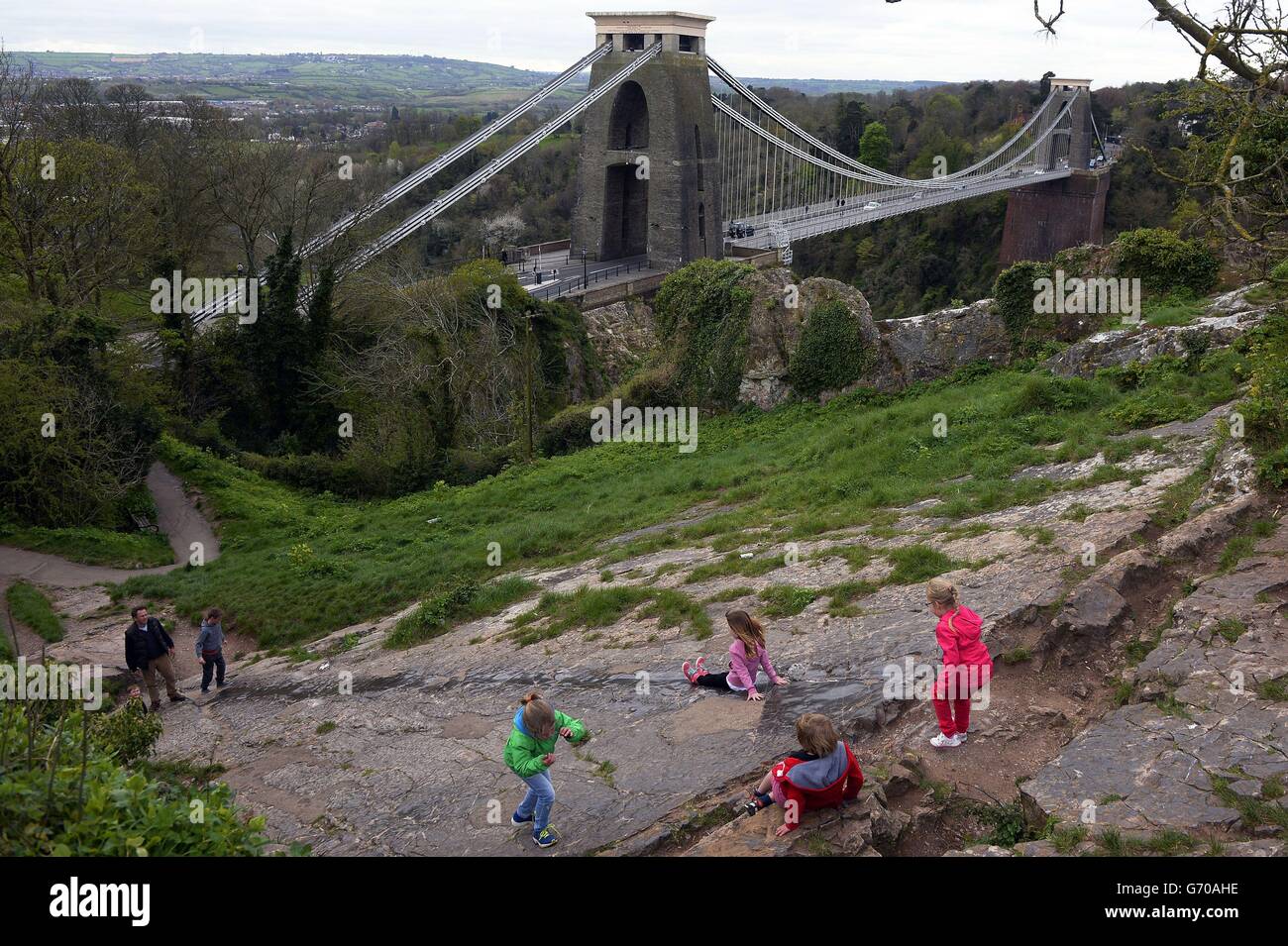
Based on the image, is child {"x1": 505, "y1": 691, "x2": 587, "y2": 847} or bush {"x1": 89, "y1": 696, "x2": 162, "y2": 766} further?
bush {"x1": 89, "y1": 696, "x2": 162, "y2": 766}

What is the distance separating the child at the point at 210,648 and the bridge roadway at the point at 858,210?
120ft

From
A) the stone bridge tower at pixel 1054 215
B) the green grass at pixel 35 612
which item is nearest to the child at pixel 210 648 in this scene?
the green grass at pixel 35 612

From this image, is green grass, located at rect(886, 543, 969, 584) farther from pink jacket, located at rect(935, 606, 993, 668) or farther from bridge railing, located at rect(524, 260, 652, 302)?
bridge railing, located at rect(524, 260, 652, 302)

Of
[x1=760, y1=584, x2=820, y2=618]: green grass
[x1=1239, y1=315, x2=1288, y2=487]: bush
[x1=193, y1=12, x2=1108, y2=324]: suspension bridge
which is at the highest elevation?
[x1=193, y1=12, x2=1108, y2=324]: suspension bridge

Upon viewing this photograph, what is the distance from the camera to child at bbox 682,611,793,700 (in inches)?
286

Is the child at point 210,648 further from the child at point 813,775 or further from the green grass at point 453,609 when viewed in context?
the child at point 813,775

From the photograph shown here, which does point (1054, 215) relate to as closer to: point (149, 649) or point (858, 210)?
point (858, 210)

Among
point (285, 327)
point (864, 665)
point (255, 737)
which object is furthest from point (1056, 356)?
point (285, 327)

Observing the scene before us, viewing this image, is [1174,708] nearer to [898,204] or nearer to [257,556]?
[257,556]

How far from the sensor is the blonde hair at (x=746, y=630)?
284 inches

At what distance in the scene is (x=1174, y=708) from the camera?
6027 millimetres

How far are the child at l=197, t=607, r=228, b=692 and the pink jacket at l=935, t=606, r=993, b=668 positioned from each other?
351 inches

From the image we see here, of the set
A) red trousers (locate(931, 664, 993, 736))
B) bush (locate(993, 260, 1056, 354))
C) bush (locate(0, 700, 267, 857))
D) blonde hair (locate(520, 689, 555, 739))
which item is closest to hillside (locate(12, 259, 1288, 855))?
red trousers (locate(931, 664, 993, 736))
